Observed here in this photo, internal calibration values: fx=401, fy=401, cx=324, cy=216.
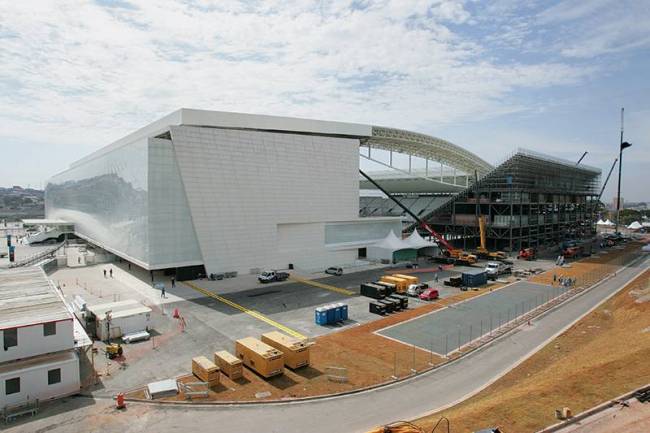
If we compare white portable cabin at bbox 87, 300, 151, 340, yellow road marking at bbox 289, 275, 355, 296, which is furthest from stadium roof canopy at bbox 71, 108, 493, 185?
white portable cabin at bbox 87, 300, 151, 340

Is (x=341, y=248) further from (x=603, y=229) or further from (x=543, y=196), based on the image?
(x=603, y=229)

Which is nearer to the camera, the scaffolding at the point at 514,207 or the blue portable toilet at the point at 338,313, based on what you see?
the blue portable toilet at the point at 338,313

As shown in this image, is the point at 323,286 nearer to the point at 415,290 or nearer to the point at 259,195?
the point at 415,290

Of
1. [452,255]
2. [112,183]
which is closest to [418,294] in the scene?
[452,255]

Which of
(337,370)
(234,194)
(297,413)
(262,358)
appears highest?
(234,194)

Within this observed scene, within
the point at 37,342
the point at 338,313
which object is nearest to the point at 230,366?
the point at 37,342

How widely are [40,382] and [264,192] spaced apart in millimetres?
31290

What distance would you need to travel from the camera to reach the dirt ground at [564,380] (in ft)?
46.8

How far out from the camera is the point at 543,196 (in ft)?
255

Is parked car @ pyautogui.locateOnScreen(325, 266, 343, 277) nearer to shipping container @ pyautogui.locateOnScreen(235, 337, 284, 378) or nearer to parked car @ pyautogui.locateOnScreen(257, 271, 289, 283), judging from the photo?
parked car @ pyautogui.locateOnScreen(257, 271, 289, 283)

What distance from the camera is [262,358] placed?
19.8 metres

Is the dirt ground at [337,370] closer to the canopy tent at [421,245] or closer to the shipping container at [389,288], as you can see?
the shipping container at [389,288]

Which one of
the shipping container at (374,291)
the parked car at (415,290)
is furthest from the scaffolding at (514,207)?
the shipping container at (374,291)

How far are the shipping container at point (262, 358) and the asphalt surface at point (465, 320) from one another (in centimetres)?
878
